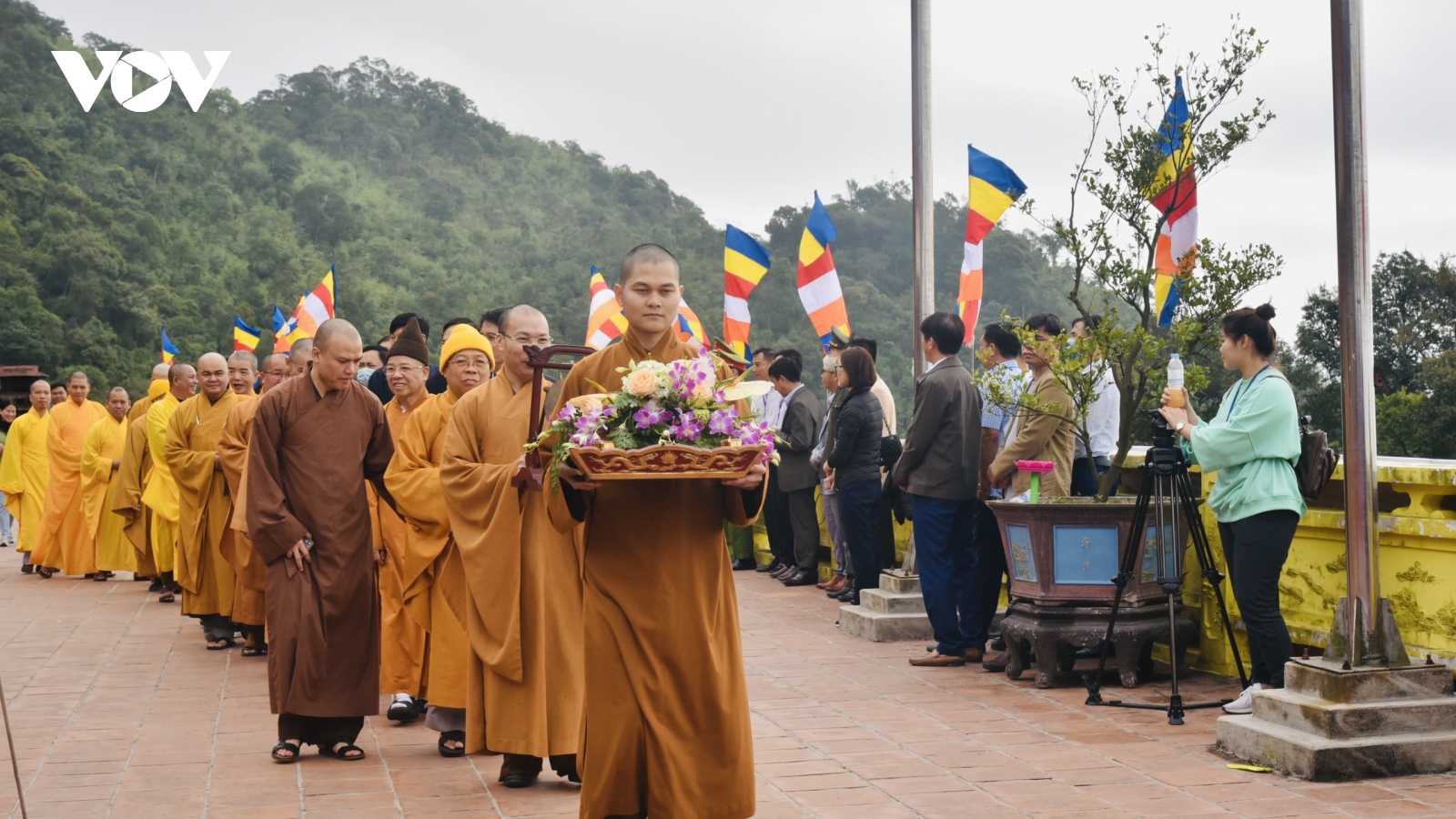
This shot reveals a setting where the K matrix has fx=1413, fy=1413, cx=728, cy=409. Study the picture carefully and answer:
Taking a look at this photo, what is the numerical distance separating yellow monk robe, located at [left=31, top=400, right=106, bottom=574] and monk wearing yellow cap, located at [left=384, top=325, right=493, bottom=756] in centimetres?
900

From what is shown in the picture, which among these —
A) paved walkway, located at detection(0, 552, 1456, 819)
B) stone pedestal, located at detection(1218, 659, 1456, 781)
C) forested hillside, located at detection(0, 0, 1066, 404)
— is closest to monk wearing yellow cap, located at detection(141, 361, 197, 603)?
paved walkway, located at detection(0, 552, 1456, 819)

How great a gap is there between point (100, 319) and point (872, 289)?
1965cm

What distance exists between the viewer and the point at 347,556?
5879mm

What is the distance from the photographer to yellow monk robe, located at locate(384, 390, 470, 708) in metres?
5.95

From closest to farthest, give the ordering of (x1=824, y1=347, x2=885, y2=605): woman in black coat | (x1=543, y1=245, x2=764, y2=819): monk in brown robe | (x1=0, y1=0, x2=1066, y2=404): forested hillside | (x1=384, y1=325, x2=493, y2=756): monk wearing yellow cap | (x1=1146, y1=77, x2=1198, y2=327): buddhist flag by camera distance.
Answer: (x1=543, y1=245, x2=764, y2=819): monk in brown robe, (x1=384, y1=325, x2=493, y2=756): monk wearing yellow cap, (x1=1146, y1=77, x2=1198, y2=327): buddhist flag, (x1=824, y1=347, x2=885, y2=605): woman in black coat, (x1=0, y1=0, x2=1066, y2=404): forested hillside

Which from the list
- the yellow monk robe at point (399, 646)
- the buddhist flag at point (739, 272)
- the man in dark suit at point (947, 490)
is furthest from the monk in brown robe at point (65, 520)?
the man in dark suit at point (947, 490)

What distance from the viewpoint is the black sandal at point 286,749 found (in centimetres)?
574

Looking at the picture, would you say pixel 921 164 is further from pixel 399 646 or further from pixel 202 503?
pixel 202 503

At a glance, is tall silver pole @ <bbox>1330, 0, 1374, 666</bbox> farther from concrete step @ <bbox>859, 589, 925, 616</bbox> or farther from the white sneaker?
concrete step @ <bbox>859, 589, 925, 616</bbox>

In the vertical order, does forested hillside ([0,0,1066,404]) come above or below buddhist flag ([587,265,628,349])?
above

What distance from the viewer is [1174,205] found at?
269 inches

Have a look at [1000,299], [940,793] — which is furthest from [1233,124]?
[1000,299]

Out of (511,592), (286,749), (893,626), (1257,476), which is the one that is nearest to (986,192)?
(893,626)

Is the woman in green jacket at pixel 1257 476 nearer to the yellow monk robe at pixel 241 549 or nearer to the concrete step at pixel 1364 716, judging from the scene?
the concrete step at pixel 1364 716
